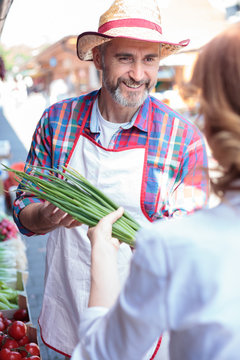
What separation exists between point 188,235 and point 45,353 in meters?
2.93

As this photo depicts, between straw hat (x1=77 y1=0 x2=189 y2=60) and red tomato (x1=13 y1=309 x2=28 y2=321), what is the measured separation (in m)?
1.52

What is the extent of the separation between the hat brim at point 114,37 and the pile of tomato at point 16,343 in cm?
146

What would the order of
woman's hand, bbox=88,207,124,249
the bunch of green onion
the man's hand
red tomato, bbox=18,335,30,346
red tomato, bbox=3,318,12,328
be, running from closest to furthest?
woman's hand, bbox=88,207,124,249
the bunch of green onion
the man's hand
red tomato, bbox=18,335,30,346
red tomato, bbox=3,318,12,328

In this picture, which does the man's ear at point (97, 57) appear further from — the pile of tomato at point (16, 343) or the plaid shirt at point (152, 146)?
the pile of tomato at point (16, 343)

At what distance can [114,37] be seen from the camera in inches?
71.3

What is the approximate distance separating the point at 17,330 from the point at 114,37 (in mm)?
1550

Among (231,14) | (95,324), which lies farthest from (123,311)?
(231,14)

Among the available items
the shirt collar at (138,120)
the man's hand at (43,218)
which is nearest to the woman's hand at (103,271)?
the man's hand at (43,218)

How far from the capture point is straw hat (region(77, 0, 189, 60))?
5.91 feet

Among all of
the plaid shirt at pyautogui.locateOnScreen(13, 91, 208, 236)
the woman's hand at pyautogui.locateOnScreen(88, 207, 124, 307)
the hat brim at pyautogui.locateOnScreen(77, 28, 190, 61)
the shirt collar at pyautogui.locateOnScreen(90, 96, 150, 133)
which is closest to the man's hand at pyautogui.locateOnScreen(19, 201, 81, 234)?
the plaid shirt at pyautogui.locateOnScreen(13, 91, 208, 236)

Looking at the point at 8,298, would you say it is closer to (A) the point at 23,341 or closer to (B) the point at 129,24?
(A) the point at 23,341

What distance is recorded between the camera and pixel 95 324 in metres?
0.92

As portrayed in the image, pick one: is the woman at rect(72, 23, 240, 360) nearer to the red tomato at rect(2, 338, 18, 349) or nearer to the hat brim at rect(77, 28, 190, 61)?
the hat brim at rect(77, 28, 190, 61)

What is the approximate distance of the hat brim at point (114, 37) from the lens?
1787mm
